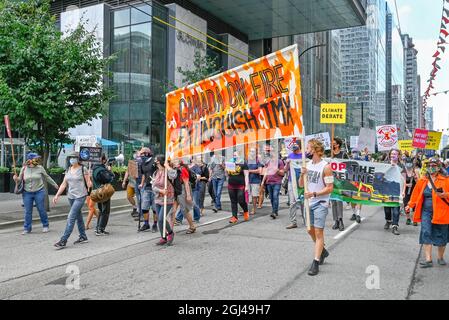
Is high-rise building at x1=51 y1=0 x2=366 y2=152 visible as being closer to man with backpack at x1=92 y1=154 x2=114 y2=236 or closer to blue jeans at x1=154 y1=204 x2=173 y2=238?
man with backpack at x1=92 y1=154 x2=114 y2=236

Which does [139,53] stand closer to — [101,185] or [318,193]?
[101,185]

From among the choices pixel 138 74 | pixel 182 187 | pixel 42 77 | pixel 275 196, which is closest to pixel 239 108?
pixel 182 187

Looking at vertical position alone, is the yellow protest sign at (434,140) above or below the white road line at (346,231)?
above

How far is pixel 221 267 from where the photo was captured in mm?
6004

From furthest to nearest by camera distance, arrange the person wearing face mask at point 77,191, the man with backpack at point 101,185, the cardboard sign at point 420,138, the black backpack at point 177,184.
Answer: the cardboard sign at point 420,138 → the man with backpack at point 101,185 → the black backpack at point 177,184 → the person wearing face mask at point 77,191

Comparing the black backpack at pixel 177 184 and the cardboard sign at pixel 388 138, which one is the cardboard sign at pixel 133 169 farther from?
the cardboard sign at pixel 388 138

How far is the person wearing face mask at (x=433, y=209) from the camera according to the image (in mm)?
6184

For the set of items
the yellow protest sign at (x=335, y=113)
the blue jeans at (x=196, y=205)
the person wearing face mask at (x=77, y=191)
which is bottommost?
the blue jeans at (x=196, y=205)

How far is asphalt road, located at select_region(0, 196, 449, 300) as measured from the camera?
490 cm

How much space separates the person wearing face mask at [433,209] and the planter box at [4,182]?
665 inches

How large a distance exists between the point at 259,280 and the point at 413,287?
1.81m

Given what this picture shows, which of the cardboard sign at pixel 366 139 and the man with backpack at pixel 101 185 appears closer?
the man with backpack at pixel 101 185

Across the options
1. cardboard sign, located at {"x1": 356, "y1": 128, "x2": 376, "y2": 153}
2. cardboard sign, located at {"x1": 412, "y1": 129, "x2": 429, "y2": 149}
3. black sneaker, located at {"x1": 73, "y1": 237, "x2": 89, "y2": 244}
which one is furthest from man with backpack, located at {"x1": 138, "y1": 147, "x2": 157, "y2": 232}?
cardboard sign, located at {"x1": 356, "y1": 128, "x2": 376, "y2": 153}

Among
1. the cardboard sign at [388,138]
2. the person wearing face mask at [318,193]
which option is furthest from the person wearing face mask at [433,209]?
the cardboard sign at [388,138]
